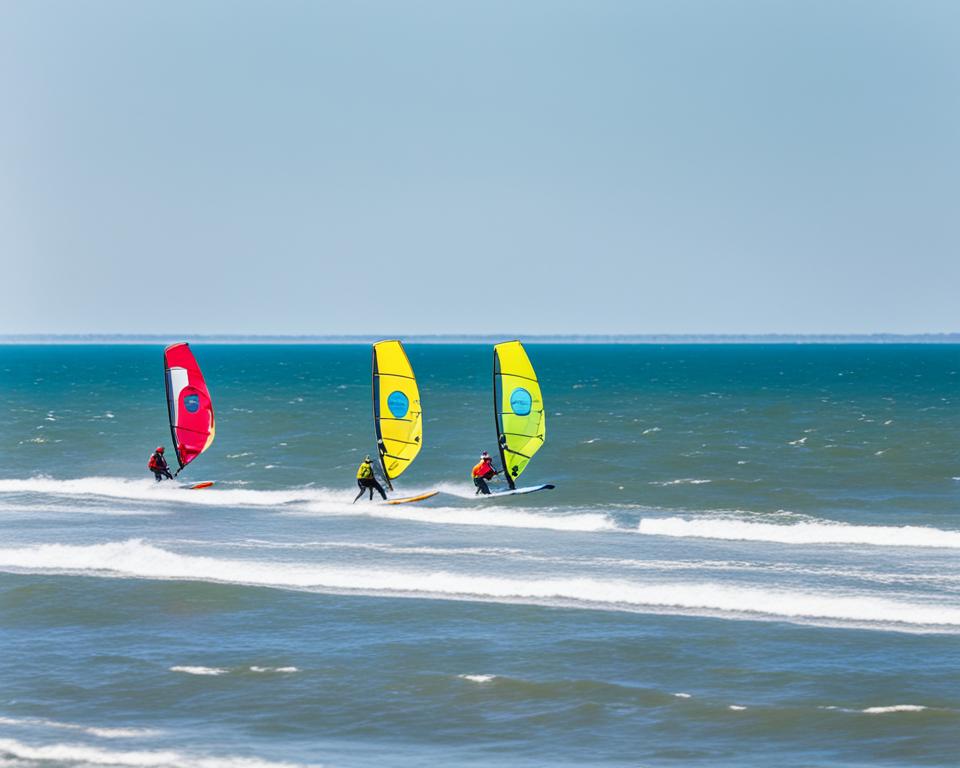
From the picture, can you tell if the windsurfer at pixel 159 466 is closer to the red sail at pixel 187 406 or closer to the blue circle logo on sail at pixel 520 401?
the red sail at pixel 187 406

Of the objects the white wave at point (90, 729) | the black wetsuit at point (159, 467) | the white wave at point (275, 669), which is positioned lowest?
the white wave at point (275, 669)

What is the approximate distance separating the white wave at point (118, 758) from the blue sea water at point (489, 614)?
0.05 m

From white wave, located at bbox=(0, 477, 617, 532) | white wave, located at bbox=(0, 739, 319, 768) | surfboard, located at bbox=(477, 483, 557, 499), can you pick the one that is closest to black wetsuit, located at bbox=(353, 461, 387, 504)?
white wave, located at bbox=(0, 477, 617, 532)

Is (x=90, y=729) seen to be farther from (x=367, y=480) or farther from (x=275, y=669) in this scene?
(x=367, y=480)

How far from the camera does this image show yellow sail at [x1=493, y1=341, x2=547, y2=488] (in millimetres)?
38094

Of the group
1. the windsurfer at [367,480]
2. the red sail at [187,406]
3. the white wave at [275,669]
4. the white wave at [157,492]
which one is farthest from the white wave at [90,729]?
the red sail at [187,406]

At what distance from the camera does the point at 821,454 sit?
1965 inches

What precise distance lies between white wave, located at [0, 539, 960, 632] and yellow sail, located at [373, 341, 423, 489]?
10.6m

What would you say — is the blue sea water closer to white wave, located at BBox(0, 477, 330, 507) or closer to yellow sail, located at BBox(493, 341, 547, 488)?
white wave, located at BBox(0, 477, 330, 507)

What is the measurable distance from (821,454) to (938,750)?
34306 millimetres

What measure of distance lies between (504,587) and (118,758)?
1084cm

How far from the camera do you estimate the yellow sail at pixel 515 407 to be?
38.1 m

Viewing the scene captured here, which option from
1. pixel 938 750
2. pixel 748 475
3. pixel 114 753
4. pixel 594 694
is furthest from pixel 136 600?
pixel 748 475

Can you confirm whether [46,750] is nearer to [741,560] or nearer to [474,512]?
[741,560]
